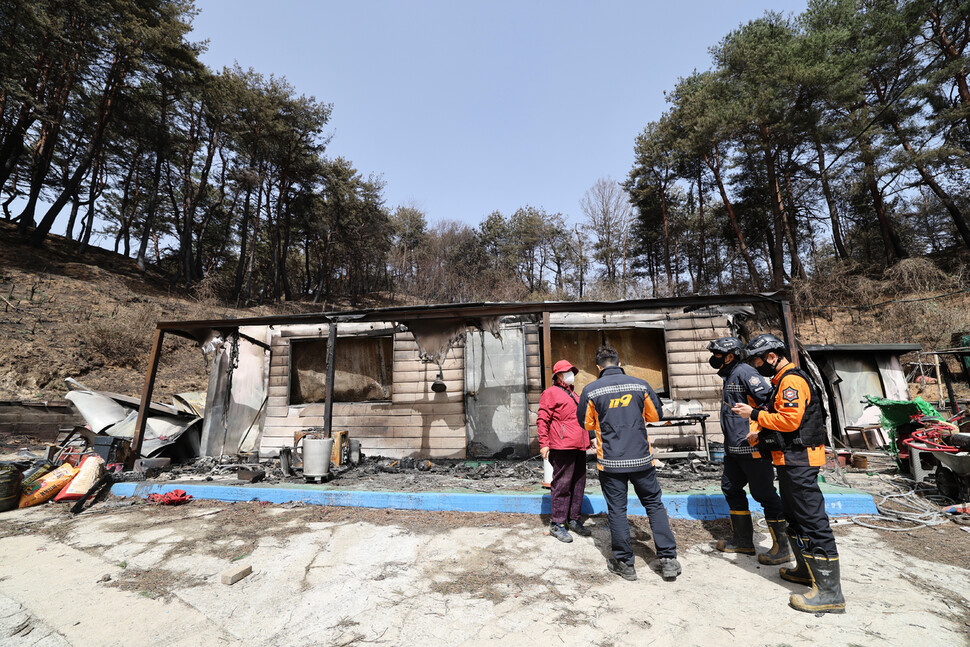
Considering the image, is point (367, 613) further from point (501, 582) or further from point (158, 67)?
point (158, 67)

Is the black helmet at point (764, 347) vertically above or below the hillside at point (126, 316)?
below

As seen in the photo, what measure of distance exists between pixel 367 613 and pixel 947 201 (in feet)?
77.5

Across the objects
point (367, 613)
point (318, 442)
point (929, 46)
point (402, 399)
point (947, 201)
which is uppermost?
point (929, 46)

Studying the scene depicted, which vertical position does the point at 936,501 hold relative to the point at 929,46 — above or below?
below

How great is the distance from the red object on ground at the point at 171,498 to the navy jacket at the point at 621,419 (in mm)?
5583

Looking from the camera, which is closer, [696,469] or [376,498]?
[376,498]

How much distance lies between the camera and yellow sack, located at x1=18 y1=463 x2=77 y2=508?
17.9 ft

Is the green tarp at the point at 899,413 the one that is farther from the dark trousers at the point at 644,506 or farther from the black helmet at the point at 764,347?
the dark trousers at the point at 644,506

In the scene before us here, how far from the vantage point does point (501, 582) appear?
3070mm

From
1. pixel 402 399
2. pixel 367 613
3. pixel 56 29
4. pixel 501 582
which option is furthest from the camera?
pixel 56 29

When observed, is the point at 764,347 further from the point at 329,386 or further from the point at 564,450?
the point at 329,386

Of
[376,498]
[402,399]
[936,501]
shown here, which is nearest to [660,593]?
[376,498]

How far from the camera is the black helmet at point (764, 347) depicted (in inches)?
115

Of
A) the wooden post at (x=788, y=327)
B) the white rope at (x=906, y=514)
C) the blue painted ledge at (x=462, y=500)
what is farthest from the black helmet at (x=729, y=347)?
the wooden post at (x=788, y=327)
